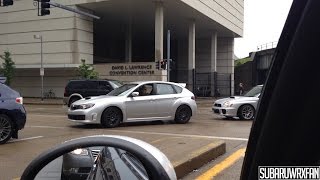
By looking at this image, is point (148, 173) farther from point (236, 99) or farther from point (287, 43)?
point (236, 99)

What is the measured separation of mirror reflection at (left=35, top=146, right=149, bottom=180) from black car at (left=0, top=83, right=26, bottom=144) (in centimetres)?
914

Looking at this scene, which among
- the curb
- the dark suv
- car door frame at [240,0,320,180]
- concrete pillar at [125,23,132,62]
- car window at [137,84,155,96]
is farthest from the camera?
concrete pillar at [125,23,132,62]

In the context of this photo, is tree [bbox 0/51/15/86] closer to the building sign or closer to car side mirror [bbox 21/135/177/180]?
the building sign

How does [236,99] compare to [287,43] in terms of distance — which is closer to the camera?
[287,43]

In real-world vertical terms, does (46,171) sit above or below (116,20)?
below

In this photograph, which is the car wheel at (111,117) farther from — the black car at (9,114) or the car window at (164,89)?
the black car at (9,114)

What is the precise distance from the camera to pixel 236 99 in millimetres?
18531

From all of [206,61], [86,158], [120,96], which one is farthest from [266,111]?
[206,61]

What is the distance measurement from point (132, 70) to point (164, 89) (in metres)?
24.1

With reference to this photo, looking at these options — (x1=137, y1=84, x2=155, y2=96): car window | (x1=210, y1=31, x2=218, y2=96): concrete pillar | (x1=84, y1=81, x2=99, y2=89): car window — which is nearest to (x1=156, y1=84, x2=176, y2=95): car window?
(x1=137, y1=84, x2=155, y2=96): car window

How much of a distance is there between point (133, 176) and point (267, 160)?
89 cm

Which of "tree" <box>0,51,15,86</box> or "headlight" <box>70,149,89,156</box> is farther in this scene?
"tree" <box>0,51,15,86</box>

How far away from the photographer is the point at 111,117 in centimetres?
1480

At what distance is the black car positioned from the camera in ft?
36.6
